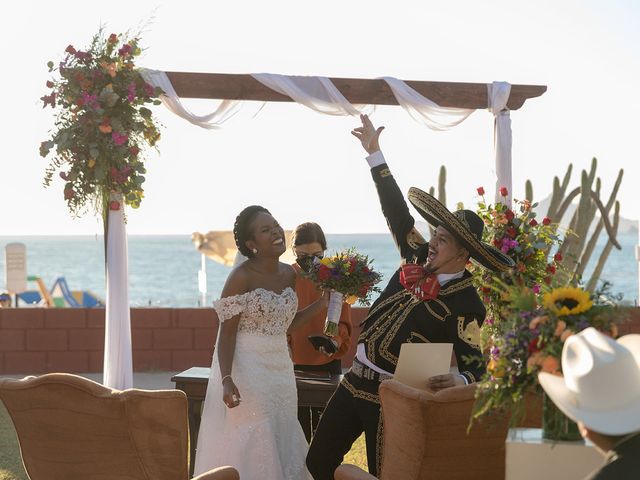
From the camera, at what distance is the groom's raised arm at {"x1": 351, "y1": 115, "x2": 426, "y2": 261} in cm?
519

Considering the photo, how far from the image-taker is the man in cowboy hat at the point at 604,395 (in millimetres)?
2781

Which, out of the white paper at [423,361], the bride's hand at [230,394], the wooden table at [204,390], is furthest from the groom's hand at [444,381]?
the wooden table at [204,390]

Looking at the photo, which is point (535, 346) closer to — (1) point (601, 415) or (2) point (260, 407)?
(1) point (601, 415)

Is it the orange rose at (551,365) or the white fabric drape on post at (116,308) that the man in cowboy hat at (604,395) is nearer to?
the orange rose at (551,365)

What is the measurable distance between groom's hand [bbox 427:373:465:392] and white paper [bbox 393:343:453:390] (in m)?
0.05

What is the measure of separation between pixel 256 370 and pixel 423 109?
16.8 feet

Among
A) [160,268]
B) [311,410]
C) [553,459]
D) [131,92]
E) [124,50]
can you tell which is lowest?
[160,268]

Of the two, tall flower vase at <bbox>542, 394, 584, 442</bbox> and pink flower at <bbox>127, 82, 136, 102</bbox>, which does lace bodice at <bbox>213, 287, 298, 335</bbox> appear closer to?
tall flower vase at <bbox>542, 394, 584, 442</bbox>

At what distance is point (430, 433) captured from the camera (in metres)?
3.97

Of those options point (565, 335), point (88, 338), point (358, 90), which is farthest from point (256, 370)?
point (88, 338)

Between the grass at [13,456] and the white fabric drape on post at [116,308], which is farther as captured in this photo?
the white fabric drape on post at [116,308]

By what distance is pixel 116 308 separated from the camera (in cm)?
932

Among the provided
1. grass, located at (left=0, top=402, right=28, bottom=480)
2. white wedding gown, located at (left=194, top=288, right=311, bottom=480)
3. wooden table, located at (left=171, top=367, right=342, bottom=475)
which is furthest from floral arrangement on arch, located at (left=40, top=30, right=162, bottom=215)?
white wedding gown, located at (left=194, top=288, right=311, bottom=480)

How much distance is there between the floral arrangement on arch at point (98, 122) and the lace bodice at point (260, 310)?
3653mm
